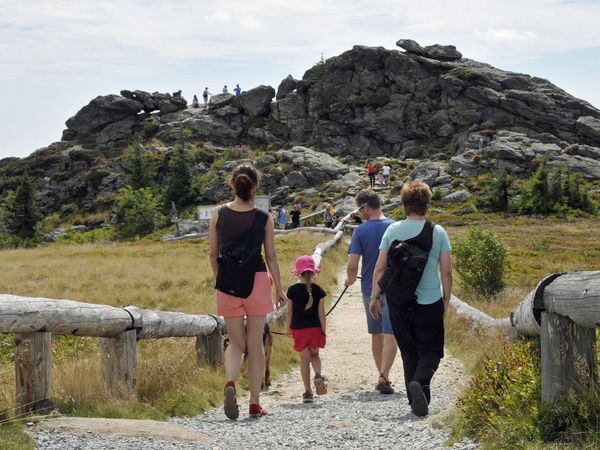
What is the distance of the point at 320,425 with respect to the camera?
709 cm

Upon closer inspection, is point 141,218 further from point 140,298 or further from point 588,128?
point 588,128

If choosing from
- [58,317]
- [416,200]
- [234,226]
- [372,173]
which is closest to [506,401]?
[416,200]

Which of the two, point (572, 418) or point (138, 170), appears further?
point (138, 170)

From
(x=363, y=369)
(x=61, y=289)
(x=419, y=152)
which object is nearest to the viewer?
(x=363, y=369)

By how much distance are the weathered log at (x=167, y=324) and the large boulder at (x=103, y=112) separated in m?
94.6

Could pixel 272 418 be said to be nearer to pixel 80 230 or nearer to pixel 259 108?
pixel 80 230

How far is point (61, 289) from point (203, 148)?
6540 cm

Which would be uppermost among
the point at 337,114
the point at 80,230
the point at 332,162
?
the point at 337,114

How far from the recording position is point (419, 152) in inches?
3374

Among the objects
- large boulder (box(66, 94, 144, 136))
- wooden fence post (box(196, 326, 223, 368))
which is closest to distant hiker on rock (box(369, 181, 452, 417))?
wooden fence post (box(196, 326, 223, 368))

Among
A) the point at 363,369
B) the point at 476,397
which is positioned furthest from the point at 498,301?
the point at 476,397

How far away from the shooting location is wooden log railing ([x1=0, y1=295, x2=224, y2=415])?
596 centimetres

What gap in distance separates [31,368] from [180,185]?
7154 centimetres

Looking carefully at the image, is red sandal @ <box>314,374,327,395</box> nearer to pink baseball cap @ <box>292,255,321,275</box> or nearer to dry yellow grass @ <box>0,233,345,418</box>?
dry yellow grass @ <box>0,233,345,418</box>
